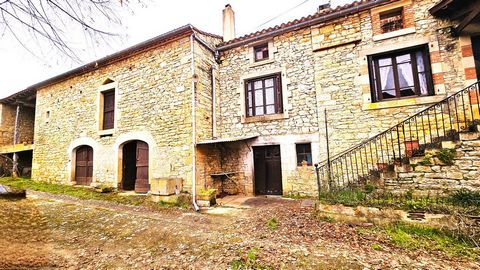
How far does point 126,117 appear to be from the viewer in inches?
321

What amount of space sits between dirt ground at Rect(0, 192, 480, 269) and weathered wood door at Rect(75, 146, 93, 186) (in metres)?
3.89

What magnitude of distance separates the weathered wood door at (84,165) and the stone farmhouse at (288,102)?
0.21 ft

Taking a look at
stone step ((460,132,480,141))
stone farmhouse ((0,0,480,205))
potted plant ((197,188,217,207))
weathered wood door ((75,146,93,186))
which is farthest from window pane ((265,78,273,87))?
weathered wood door ((75,146,93,186))

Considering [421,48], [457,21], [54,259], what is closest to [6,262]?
[54,259]

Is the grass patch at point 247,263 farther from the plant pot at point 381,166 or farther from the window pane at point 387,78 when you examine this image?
the window pane at point 387,78

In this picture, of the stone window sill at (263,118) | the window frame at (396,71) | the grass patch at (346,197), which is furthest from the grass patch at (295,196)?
the window frame at (396,71)

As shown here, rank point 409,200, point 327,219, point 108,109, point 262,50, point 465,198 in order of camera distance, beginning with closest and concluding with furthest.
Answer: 1. point 465,198
2. point 409,200
3. point 327,219
4. point 262,50
5. point 108,109

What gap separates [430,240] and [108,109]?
421 inches

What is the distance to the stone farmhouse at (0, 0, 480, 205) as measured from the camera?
5383 millimetres

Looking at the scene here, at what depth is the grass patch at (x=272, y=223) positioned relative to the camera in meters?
4.36

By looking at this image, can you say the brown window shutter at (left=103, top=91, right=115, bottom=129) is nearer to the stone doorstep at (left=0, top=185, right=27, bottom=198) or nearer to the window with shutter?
the window with shutter

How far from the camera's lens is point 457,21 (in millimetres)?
5395

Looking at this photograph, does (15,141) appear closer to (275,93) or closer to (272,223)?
(275,93)

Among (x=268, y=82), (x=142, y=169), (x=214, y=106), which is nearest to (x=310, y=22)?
(x=268, y=82)
